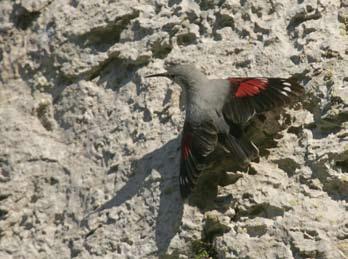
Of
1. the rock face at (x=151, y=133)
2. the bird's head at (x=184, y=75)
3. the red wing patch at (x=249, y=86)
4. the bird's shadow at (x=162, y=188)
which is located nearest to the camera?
the rock face at (x=151, y=133)

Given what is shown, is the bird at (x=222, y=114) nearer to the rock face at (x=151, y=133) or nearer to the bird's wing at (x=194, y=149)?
the bird's wing at (x=194, y=149)

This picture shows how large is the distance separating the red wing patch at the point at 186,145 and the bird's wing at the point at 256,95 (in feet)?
0.73

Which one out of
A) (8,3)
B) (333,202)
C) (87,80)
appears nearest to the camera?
(333,202)

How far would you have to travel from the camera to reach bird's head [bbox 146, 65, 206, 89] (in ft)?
13.5

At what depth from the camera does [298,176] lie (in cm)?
378

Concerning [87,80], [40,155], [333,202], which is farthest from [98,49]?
[333,202]

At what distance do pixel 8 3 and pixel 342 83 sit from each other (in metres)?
2.23

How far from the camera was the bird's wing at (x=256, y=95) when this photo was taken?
3887mm

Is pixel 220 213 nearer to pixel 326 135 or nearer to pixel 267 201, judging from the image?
pixel 267 201

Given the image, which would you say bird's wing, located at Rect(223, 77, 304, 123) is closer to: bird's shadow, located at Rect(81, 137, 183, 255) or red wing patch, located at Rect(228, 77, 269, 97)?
red wing patch, located at Rect(228, 77, 269, 97)

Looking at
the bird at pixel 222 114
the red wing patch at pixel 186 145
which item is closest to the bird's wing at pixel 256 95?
the bird at pixel 222 114

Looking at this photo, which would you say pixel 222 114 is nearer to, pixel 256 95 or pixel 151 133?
pixel 256 95

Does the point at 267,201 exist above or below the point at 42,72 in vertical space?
below

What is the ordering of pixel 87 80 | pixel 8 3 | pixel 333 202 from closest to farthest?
pixel 333 202 → pixel 87 80 → pixel 8 3
